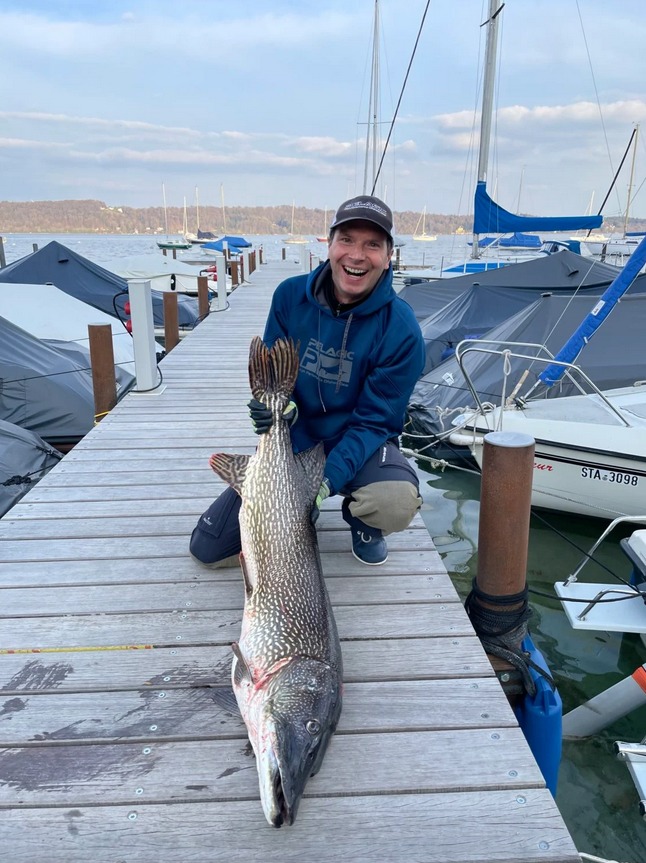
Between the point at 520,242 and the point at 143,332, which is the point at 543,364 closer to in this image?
the point at 143,332

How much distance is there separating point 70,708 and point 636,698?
3.08 metres

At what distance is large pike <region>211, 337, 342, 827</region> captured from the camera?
1894 mm

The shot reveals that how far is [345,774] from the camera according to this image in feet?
6.62

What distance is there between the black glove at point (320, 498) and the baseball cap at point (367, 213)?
1.31 metres

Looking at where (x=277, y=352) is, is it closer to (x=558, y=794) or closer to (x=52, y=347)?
(x=558, y=794)

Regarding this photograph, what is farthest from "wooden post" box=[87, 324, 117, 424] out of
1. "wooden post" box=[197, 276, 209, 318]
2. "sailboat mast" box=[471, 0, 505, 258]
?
"sailboat mast" box=[471, 0, 505, 258]

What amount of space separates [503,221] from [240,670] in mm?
13380

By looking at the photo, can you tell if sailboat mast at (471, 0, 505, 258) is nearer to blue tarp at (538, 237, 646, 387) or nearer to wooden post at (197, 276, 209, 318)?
wooden post at (197, 276, 209, 318)

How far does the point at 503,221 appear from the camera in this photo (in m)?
13.6

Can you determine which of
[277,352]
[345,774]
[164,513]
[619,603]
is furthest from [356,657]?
[619,603]

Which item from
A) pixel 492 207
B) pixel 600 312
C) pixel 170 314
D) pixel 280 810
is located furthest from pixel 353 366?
pixel 492 207

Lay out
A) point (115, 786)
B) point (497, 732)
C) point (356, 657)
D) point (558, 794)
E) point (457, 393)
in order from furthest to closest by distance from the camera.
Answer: point (457, 393) < point (558, 794) < point (356, 657) < point (497, 732) < point (115, 786)

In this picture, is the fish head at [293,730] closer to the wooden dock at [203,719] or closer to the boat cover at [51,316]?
the wooden dock at [203,719]

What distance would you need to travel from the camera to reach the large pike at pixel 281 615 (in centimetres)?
189
